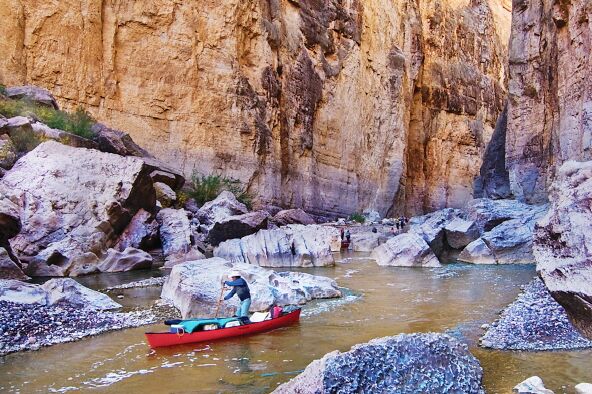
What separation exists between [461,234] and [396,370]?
2002cm

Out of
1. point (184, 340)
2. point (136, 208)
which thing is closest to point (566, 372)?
point (184, 340)

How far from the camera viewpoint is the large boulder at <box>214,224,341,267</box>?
19.1 m

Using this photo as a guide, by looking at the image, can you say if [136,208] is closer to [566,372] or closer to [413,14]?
[566,372]

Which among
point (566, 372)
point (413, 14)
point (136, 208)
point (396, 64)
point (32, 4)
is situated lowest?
point (566, 372)

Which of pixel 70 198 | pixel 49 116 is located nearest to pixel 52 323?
pixel 70 198

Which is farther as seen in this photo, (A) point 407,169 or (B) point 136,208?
(A) point 407,169

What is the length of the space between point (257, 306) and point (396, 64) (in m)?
42.3

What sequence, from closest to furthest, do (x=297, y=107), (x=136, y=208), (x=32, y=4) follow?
(x=136, y=208), (x=32, y=4), (x=297, y=107)

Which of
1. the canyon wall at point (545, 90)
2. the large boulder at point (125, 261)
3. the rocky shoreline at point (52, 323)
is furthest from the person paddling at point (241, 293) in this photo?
the canyon wall at point (545, 90)

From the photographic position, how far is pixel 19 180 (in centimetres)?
1750

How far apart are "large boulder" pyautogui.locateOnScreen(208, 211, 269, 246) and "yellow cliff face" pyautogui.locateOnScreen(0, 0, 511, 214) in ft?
30.7

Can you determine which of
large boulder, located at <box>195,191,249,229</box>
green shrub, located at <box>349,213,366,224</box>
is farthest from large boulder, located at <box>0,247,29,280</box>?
green shrub, located at <box>349,213,366,224</box>

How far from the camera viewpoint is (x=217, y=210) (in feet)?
80.9

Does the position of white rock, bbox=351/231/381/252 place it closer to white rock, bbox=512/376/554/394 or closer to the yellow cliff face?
the yellow cliff face
